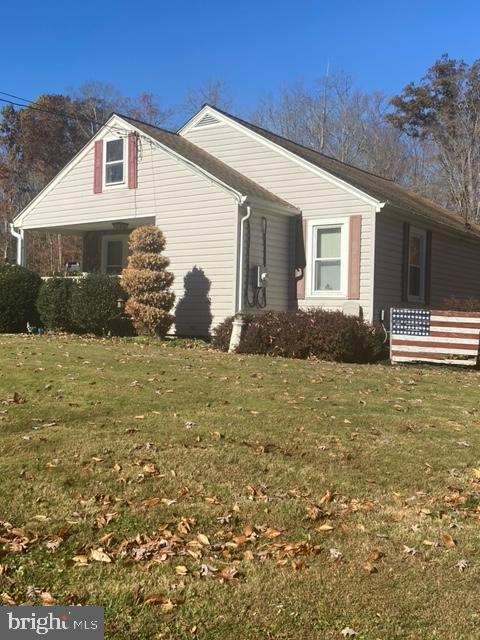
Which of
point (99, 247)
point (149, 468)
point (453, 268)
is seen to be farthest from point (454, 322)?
point (99, 247)

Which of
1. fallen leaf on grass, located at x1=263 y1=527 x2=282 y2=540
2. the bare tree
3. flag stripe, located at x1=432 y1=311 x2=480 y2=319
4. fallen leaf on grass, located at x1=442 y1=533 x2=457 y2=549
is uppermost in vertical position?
the bare tree

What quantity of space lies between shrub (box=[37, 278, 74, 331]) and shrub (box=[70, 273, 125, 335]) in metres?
0.20

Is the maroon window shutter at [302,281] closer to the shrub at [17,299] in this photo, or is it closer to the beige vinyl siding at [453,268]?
the beige vinyl siding at [453,268]

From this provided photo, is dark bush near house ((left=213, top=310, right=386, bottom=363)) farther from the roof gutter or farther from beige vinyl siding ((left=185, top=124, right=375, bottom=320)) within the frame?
beige vinyl siding ((left=185, top=124, right=375, bottom=320))

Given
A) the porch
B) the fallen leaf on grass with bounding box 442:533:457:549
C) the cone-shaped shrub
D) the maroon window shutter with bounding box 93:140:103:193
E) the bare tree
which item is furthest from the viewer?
the bare tree

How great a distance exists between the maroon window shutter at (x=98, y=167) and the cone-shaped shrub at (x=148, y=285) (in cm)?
302

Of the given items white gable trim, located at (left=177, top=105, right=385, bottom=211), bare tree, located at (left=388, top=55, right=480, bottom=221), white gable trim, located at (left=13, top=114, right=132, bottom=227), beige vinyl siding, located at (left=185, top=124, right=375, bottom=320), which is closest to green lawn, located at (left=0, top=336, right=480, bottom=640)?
beige vinyl siding, located at (left=185, top=124, right=375, bottom=320)

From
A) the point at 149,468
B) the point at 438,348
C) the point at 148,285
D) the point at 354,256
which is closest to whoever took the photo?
the point at 149,468

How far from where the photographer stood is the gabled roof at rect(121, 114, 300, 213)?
15275 mm

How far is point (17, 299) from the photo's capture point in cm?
1560

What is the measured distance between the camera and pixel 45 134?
39344mm

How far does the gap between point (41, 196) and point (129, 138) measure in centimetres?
353

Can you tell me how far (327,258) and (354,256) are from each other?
83 centimetres

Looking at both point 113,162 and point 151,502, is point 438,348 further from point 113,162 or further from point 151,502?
point 113,162
